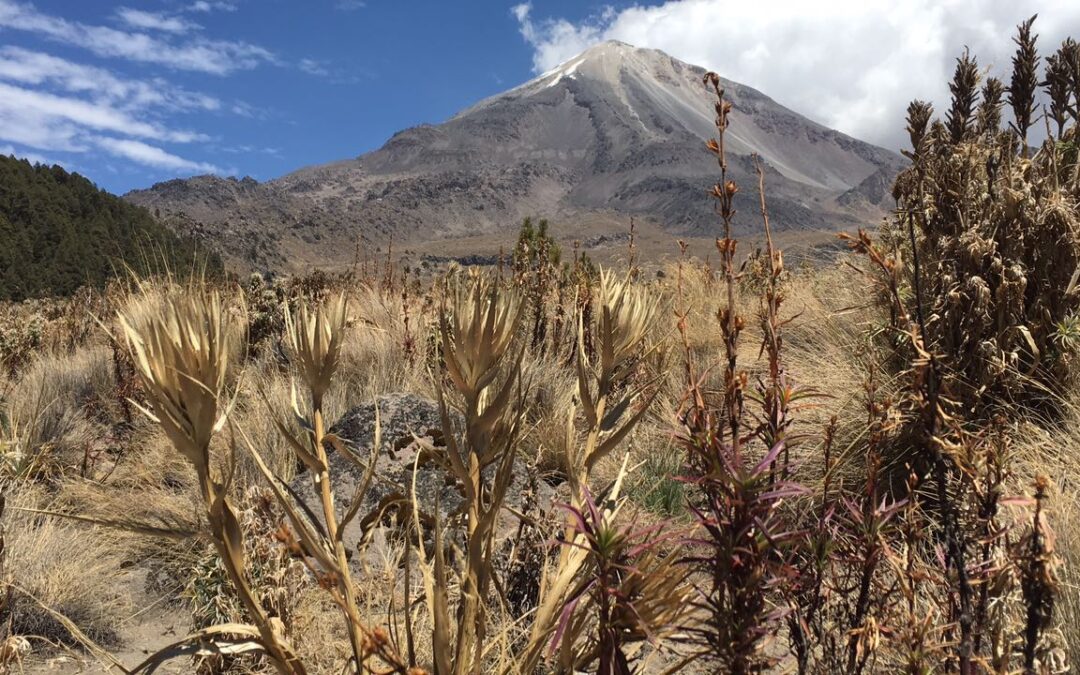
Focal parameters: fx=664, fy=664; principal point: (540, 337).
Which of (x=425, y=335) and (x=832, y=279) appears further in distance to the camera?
(x=832, y=279)

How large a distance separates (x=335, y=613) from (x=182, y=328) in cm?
204

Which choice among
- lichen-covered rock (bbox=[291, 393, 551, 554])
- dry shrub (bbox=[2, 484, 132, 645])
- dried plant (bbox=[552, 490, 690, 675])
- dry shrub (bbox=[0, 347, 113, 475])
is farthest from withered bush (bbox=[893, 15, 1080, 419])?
dry shrub (bbox=[0, 347, 113, 475])

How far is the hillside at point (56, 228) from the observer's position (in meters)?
41.1

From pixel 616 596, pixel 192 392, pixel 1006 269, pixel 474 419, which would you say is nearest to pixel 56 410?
pixel 192 392

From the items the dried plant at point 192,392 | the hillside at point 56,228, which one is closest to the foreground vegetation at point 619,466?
the dried plant at point 192,392

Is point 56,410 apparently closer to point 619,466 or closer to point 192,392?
point 619,466

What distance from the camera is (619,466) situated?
3.60 metres

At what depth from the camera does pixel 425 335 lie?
558 cm

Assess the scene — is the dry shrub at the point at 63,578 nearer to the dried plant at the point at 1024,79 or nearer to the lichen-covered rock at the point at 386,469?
the lichen-covered rock at the point at 386,469

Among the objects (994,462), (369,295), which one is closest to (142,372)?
(994,462)

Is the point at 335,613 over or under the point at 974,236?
under

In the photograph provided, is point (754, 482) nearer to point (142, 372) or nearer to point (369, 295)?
point (142, 372)

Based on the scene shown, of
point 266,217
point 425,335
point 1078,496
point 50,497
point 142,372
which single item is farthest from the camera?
point 266,217

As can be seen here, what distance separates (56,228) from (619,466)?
204ft
